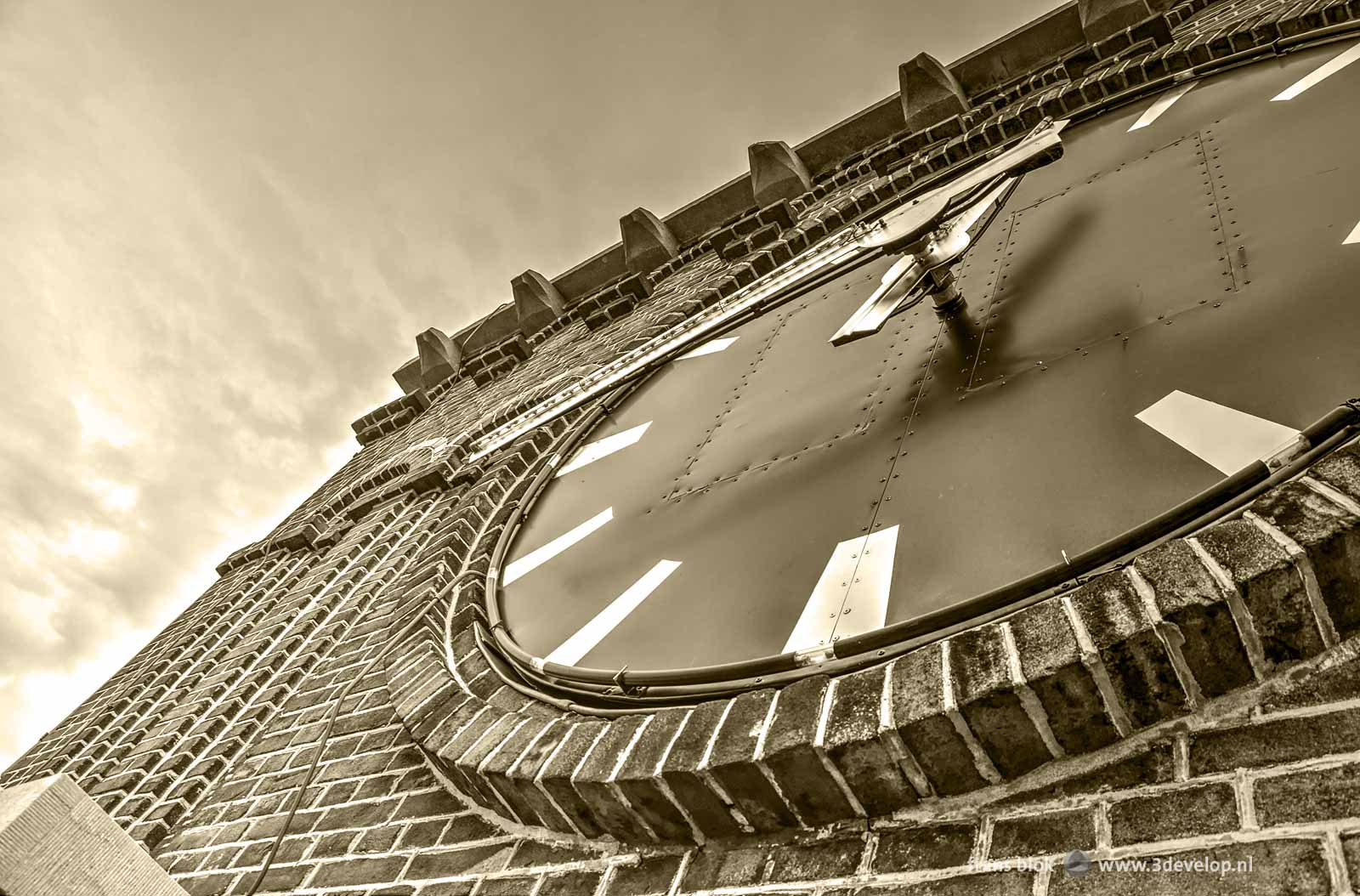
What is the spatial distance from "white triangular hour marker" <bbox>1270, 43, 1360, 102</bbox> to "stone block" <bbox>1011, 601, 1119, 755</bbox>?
229 centimetres

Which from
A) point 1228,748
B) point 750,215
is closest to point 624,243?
point 750,215

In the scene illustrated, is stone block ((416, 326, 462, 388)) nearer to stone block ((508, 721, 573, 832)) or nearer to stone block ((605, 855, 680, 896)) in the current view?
stone block ((508, 721, 573, 832))

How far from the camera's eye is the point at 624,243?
8.09 m

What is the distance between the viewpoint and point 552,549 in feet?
11.2

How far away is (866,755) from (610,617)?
1.13 meters

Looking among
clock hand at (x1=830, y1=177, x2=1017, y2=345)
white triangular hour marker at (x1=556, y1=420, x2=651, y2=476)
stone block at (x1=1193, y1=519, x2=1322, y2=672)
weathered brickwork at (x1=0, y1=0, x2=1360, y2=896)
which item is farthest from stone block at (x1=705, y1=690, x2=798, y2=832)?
white triangular hour marker at (x1=556, y1=420, x2=651, y2=476)

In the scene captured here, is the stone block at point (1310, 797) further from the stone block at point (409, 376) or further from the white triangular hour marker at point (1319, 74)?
the stone block at point (409, 376)

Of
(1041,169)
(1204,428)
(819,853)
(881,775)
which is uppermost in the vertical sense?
(1041,169)

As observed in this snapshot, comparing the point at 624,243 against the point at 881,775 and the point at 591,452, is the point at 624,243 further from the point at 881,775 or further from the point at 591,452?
the point at 881,775

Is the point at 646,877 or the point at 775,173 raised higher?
the point at 775,173

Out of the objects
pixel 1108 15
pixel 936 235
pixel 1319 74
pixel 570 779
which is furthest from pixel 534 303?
pixel 570 779

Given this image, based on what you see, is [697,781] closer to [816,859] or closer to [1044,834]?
[816,859]

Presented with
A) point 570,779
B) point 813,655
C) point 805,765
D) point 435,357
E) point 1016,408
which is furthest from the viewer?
point 435,357

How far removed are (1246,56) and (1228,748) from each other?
3.08m
